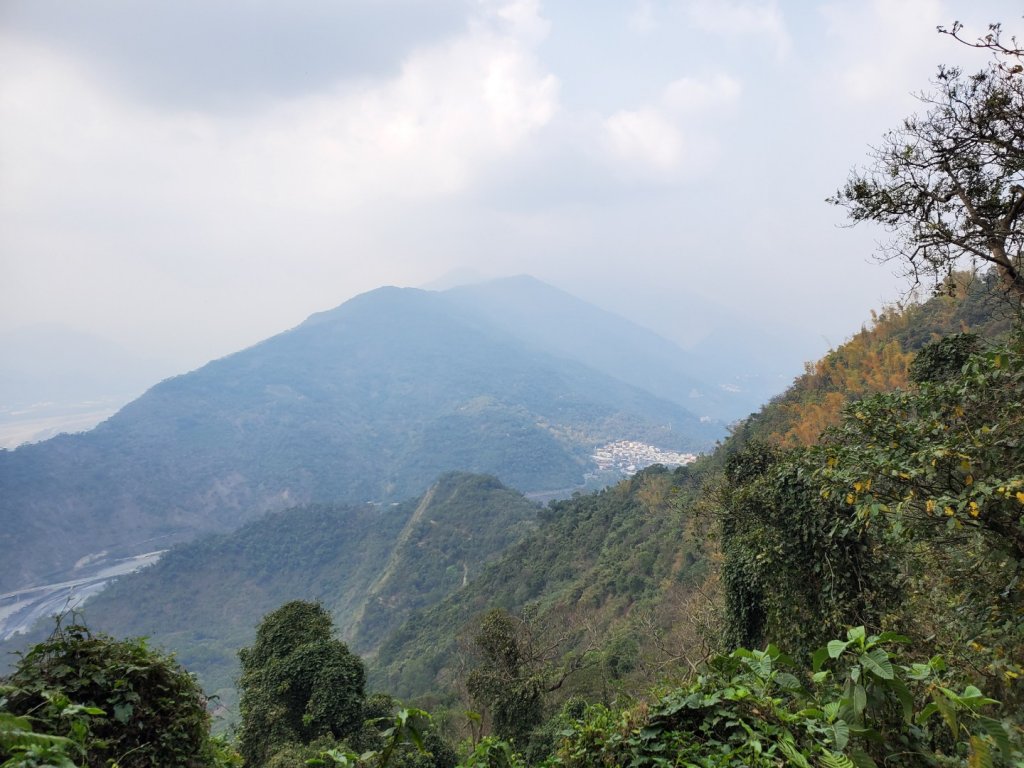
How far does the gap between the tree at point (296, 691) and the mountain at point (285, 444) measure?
95170 mm

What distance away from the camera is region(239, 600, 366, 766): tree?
36.0 feet

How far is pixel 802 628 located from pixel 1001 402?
4.56 m

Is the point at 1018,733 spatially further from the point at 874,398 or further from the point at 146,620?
the point at 146,620

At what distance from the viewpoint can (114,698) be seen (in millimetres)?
2527

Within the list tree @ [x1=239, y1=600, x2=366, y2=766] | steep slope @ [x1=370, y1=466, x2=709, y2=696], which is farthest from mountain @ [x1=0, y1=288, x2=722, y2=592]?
tree @ [x1=239, y1=600, x2=366, y2=766]

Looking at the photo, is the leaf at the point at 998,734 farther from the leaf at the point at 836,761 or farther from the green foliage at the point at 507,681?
the green foliage at the point at 507,681

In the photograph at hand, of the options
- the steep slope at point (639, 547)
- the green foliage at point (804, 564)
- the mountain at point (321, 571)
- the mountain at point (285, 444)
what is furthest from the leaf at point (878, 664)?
the mountain at point (285, 444)

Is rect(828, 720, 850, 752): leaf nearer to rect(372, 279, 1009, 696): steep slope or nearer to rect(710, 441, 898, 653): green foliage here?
rect(710, 441, 898, 653): green foliage

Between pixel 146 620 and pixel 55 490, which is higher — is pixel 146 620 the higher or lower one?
the lower one

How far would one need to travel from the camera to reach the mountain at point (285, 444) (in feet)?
297

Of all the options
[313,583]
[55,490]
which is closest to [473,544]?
[313,583]

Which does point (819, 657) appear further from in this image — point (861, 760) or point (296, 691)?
point (296, 691)

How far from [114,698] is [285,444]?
145m

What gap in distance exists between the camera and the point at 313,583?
226ft
